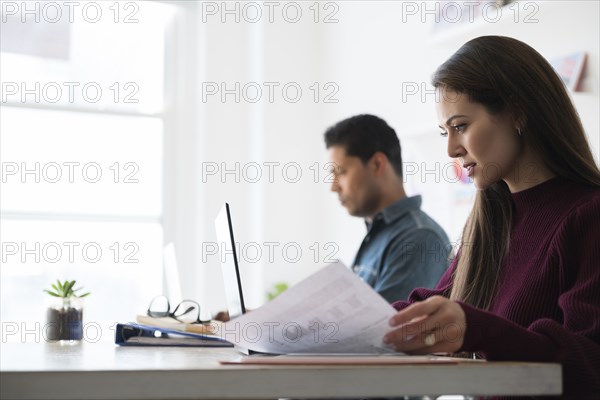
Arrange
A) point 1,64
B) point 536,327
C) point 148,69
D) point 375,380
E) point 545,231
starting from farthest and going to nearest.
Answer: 1. point 148,69
2. point 1,64
3. point 545,231
4. point 536,327
5. point 375,380

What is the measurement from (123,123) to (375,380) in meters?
3.27

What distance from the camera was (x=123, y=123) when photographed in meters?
3.88

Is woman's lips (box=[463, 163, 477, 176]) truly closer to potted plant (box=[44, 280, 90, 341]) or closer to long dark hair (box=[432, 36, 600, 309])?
long dark hair (box=[432, 36, 600, 309])

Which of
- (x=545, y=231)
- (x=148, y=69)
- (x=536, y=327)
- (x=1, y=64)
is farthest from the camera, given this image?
(x=148, y=69)

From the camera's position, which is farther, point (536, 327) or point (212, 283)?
point (212, 283)

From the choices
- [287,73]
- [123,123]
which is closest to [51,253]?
[123,123]

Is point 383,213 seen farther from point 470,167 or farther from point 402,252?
point 470,167

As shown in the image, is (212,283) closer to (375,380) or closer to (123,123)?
(123,123)

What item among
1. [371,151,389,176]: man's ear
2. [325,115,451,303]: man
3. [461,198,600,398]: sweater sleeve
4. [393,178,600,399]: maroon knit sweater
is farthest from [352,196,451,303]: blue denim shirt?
[461,198,600,398]: sweater sleeve

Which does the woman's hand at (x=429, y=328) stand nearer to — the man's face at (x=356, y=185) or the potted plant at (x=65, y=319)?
the potted plant at (x=65, y=319)

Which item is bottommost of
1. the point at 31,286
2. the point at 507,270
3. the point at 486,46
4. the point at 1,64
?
the point at 31,286

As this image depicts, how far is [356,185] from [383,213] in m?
0.19

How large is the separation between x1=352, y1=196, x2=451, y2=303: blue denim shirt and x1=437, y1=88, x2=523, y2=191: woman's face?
3.41 feet

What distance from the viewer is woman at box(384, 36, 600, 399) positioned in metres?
1.18
